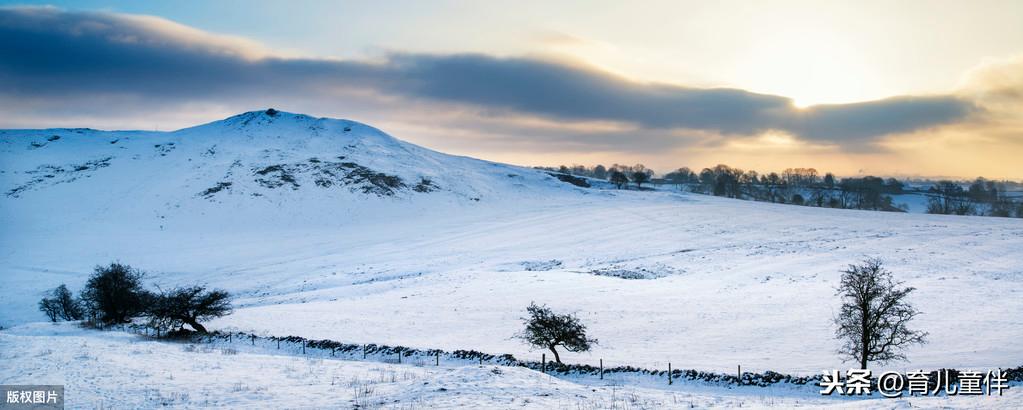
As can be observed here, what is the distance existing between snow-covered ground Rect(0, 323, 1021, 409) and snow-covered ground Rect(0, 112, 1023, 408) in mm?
534

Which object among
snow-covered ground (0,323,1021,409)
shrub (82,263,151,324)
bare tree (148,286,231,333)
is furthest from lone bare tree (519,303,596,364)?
shrub (82,263,151,324)

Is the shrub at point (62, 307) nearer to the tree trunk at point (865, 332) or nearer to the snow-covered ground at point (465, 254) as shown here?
the snow-covered ground at point (465, 254)

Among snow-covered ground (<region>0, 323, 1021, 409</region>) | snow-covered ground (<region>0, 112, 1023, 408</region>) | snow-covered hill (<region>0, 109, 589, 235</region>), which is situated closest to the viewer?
snow-covered ground (<region>0, 323, 1021, 409</region>)

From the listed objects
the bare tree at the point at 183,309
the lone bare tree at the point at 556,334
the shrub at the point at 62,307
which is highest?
the lone bare tree at the point at 556,334

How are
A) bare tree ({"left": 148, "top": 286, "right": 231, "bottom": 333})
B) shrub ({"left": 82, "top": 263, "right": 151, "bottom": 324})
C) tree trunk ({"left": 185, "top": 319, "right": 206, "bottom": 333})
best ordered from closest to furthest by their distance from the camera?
bare tree ({"left": 148, "top": 286, "right": 231, "bottom": 333}) < tree trunk ({"left": 185, "top": 319, "right": 206, "bottom": 333}) < shrub ({"left": 82, "top": 263, "right": 151, "bottom": 324})

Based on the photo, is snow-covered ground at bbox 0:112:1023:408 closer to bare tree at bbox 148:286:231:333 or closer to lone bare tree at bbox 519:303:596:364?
lone bare tree at bbox 519:303:596:364

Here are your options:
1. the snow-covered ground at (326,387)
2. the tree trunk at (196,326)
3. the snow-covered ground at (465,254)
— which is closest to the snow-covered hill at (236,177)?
the snow-covered ground at (465,254)

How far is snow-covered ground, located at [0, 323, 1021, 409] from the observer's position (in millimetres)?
17266

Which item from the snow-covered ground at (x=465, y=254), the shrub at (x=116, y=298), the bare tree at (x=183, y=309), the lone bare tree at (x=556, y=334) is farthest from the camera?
the shrub at (x=116, y=298)

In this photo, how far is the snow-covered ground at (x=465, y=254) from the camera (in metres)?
32.8

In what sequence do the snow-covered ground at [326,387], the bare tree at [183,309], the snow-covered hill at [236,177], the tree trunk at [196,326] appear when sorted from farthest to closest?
the snow-covered hill at [236,177] → the tree trunk at [196,326] → the bare tree at [183,309] → the snow-covered ground at [326,387]

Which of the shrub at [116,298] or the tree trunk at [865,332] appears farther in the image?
the shrub at [116,298]

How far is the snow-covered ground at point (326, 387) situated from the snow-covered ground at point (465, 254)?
534 mm

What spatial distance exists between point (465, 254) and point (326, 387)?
4987 centimetres
